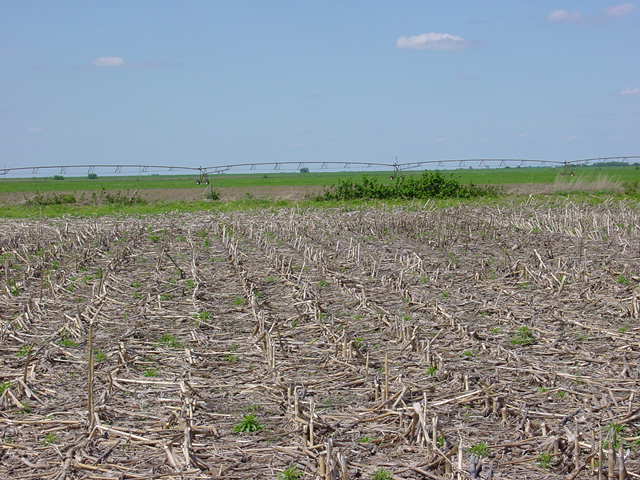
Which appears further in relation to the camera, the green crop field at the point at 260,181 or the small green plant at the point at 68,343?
the green crop field at the point at 260,181

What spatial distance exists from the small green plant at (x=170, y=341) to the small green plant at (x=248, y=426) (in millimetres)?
2838

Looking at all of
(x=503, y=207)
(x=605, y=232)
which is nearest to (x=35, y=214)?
(x=503, y=207)

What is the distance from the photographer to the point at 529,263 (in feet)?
48.7

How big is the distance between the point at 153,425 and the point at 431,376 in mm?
2752

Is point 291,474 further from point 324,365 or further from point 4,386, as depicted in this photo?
point 4,386

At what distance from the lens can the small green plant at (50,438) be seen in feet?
21.3

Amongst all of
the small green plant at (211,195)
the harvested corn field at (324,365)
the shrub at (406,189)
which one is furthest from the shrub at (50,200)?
the harvested corn field at (324,365)

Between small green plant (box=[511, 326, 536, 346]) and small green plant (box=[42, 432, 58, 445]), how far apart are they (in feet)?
16.9

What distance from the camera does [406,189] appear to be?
35.7 m

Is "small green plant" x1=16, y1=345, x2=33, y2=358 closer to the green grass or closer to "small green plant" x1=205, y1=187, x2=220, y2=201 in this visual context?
the green grass

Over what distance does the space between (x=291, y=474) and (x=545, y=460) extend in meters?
1.84

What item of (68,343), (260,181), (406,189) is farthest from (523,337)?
(260,181)

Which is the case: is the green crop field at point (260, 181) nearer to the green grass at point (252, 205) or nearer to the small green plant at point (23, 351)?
the green grass at point (252, 205)

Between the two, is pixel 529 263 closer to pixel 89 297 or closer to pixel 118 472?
pixel 89 297
